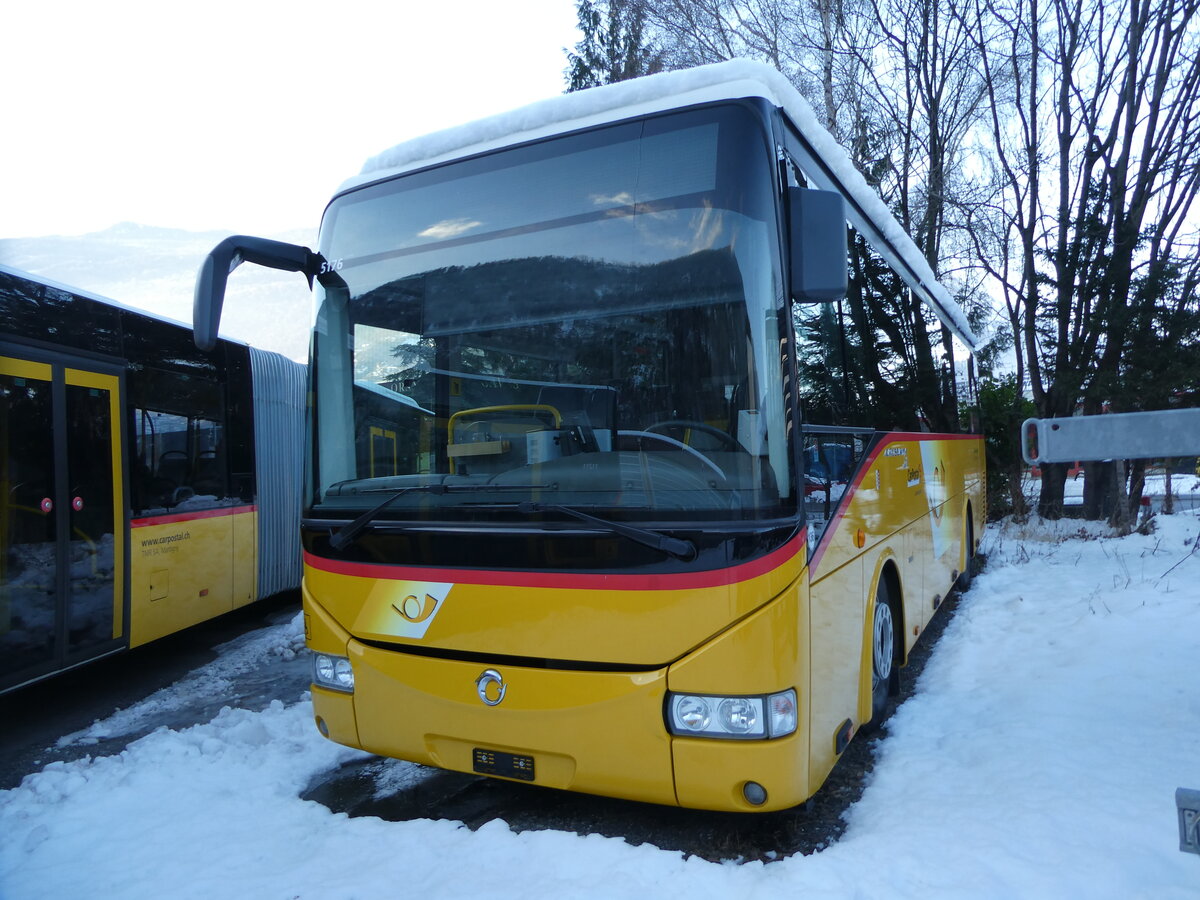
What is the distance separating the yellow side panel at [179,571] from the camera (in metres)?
6.44

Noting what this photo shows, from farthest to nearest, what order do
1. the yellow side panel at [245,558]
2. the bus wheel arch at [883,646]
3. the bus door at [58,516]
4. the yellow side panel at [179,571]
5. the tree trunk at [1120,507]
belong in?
the tree trunk at [1120,507] < the yellow side panel at [245,558] < the yellow side panel at [179,571] < the bus door at [58,516] < the bus wheel arch at [883,646]

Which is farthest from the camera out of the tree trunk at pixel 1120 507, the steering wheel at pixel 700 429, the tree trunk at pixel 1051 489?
the tree trunk at pixel 1051 489

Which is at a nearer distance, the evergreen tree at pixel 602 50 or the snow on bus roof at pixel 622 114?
the snow on bus roof at pixel 622 114

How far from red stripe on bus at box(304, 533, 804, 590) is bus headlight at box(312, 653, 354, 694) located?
Result: 0.46 meters

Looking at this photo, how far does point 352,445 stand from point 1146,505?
1684 centimetres

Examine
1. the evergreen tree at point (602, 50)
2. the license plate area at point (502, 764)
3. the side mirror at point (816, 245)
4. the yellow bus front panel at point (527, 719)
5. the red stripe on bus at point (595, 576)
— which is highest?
the evergreen tree at point (602, 50)

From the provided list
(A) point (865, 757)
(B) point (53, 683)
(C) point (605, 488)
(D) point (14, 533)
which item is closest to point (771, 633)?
(C) point (605, 488)

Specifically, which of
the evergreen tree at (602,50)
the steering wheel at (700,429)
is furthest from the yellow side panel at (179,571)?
the evergreen tree at (602,50)

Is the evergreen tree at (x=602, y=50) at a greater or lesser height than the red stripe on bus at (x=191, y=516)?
greater

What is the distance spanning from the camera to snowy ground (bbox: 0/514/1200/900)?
9.64 feet

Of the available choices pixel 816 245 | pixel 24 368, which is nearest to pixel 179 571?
pixel 24 368

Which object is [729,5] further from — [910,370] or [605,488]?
[605,488]

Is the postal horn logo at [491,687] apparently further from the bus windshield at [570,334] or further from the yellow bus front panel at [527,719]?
the bus windshield at [570,334]

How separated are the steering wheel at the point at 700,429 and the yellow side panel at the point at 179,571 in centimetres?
505
